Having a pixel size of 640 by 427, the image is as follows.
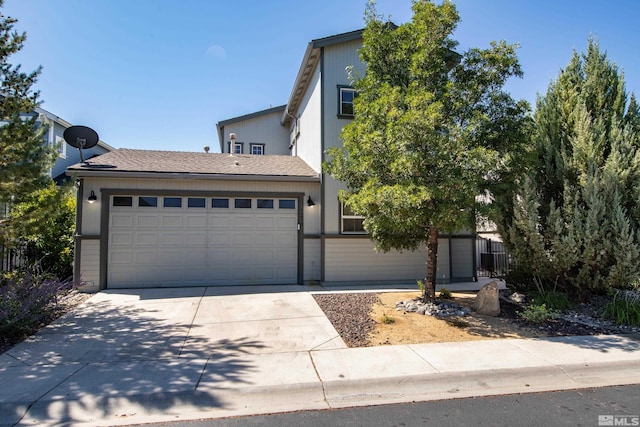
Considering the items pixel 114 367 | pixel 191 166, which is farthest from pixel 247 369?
pixel 191 166

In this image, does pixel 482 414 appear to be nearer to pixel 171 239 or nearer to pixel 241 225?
pixel 241 225

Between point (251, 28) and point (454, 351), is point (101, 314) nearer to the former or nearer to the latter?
point (454, 351)

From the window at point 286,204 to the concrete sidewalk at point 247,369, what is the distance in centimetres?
447

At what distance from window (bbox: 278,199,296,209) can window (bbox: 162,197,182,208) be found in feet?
9.32

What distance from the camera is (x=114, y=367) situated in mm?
4512

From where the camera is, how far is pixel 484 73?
277 inches

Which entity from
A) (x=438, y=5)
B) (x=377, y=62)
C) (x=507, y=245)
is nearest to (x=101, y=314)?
(x=377, y=62)

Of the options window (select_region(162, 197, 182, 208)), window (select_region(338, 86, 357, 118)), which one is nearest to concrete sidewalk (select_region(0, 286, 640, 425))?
window (select_region(162, 197, 182, 208))

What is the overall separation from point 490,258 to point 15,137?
45.0 ft

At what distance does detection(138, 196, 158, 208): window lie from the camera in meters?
9.77

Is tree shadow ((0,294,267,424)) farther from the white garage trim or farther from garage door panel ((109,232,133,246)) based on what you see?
garage door panel ((109,232,133,246))

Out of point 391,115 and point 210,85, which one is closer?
point 391,115

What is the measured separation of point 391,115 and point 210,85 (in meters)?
7.83

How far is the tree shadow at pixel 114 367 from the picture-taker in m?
3.62
